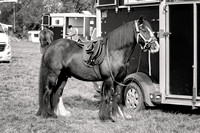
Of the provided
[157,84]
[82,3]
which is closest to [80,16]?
[157,84]

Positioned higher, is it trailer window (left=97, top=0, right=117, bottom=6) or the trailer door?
trailer window (left=97, top=0, right=117, bottom=6)

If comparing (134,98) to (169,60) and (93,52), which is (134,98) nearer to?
(169,60)

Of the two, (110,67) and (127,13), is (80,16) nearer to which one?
(127,13)

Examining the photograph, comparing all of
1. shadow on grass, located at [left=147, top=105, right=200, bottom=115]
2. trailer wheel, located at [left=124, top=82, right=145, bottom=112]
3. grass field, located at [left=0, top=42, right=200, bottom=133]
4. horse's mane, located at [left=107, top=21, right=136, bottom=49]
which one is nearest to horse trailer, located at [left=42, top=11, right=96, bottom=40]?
grass field, located at [left=0, top=42, right=200, bottom=133]

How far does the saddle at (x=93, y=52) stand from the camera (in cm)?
868

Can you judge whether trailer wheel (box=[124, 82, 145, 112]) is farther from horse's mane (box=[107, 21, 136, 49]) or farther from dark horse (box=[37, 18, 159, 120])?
horse's mane (box=[107, 21, 136, 49])

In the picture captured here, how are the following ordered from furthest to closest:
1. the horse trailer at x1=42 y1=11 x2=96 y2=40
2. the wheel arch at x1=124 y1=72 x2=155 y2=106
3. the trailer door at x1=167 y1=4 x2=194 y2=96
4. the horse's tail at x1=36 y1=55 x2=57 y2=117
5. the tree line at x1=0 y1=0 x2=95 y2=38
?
the tree line at x1=0 y1=0 x2=95 y2=38 < the horse trailer at x1=42 y1=11 x2=96 y2=40 < the wheel arch at x1=124 y1=72 x2=155 y2=106 < the horse's tail at x1=36 y1=55 x2=57 y2=117 < the trailer door at x1=167 y1=4 x2=194 y2=96

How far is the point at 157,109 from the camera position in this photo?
10.1m

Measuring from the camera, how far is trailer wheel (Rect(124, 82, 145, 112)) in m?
9.67

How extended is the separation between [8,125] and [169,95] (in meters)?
3.45

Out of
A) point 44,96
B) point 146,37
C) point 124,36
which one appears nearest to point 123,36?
point 124,36

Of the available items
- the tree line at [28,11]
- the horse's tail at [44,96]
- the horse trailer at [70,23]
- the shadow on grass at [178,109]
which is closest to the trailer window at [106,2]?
the horse's tail at [44,96]

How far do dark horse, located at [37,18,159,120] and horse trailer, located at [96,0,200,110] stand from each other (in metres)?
0.82

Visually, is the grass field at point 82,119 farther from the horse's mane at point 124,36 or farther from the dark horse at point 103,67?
the horse's mane at point 124,36
